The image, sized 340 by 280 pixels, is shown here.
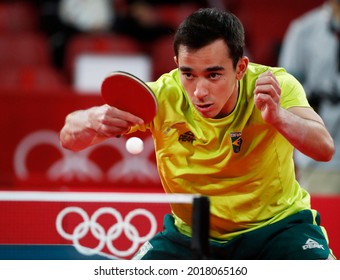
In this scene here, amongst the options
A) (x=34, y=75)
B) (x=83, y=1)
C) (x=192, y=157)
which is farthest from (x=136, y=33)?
(x=192, y=157)

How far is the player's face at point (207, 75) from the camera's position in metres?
4.20

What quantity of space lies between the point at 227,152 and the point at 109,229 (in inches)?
63.7

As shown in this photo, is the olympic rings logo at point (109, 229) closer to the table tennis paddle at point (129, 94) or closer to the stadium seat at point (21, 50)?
the table tennis paddle at point (129, 94)

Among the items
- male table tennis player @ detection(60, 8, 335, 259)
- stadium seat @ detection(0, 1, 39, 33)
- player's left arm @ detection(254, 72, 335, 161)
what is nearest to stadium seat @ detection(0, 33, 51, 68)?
stadium seat @ detection(0, 1, 39, 33)

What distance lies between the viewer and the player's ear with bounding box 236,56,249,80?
4375mm

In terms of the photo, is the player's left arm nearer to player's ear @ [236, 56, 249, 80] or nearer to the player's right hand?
player's ear @ [236, 56, 249, 80]

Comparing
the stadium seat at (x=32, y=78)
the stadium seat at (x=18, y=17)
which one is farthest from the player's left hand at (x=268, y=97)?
the stadium seat at (x=18, y=17)

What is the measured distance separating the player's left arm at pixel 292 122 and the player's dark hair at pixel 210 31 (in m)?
0.32

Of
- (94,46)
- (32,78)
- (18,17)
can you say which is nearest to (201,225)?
(32,78)

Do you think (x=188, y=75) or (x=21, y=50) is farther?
(x=21, y=50)

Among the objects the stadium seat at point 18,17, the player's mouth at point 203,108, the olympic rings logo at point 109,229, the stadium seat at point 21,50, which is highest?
the stadium seat at point 18,17

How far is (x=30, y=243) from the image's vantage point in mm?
4934

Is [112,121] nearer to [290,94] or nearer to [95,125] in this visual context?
[95,125]

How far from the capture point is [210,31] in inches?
167
